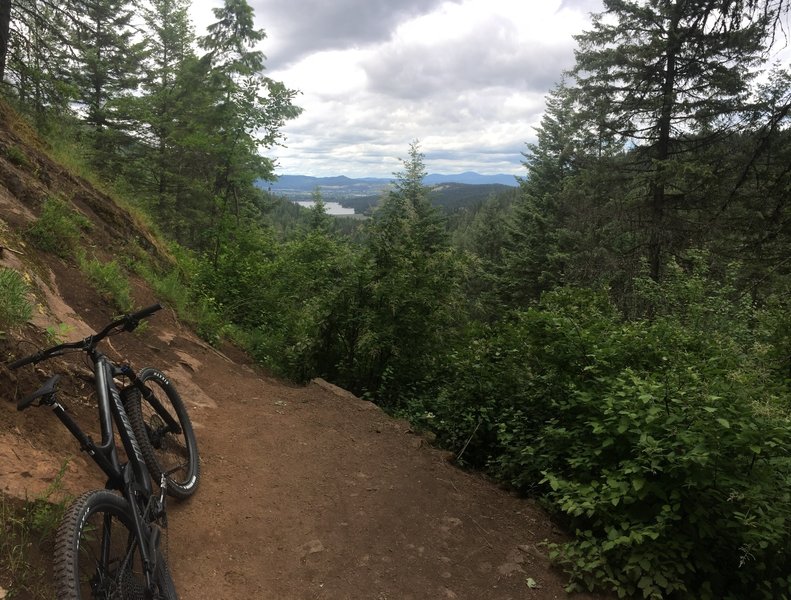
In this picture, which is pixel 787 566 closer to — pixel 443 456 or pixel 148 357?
pixel 443 456

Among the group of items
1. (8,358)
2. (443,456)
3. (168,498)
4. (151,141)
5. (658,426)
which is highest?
(151,141)

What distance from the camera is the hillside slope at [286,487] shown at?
3.12 meters

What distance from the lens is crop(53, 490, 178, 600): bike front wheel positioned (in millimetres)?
1919

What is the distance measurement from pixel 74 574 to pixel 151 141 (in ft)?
68.5

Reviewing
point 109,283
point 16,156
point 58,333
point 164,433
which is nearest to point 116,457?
point 164,433

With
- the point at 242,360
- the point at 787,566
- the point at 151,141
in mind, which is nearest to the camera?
the point at 787,566

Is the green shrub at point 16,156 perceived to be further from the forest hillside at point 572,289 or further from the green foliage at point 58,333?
the green foliage at point 58,333

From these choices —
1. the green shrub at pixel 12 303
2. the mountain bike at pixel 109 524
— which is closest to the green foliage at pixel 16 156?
the green shrub at pixel 12 303

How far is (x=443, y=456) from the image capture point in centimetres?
548

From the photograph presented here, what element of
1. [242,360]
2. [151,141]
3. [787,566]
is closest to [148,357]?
[242,360]

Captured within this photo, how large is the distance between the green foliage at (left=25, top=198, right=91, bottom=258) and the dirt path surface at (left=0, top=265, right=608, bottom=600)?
459mm

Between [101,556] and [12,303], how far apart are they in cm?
235

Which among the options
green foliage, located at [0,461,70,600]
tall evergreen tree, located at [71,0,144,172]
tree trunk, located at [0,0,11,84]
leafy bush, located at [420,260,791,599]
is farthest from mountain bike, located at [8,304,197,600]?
tall evergreen tree, located at [71,0,144,172]

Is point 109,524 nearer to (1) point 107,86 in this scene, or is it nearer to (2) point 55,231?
(2) point 55,231
